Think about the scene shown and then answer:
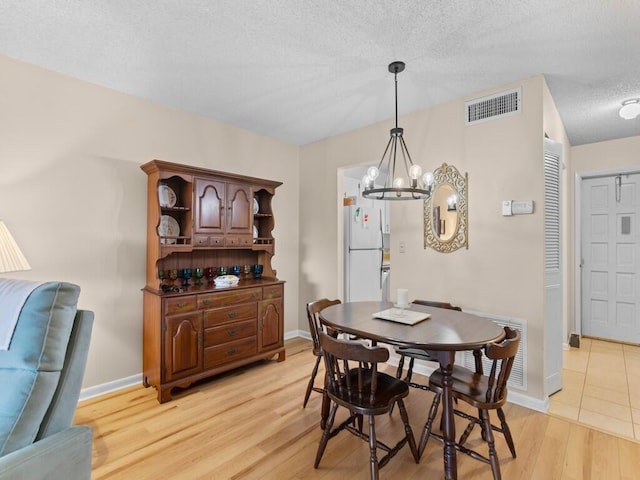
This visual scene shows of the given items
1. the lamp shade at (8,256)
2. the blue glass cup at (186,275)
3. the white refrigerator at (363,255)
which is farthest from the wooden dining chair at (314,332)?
the lamp shade at (8,256)

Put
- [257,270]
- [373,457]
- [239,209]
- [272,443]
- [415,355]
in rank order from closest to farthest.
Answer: [373,457]
[272,443]
[415,355]
[239,209]
[257,270]

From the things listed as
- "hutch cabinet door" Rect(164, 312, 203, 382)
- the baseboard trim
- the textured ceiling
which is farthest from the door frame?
the baseboard trim

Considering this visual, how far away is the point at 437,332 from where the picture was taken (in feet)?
6.46

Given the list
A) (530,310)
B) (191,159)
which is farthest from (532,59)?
(191,159)

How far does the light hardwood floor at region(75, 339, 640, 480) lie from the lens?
6.17ft

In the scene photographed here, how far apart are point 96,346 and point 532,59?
4130 millimetres

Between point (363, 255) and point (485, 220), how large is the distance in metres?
1.79

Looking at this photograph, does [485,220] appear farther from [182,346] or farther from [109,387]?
[109,387]

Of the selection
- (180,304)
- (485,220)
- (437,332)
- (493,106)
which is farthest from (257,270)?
(493,106)

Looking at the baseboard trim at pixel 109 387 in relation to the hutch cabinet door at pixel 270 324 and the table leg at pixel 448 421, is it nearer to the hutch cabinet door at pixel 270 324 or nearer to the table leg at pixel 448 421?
the hutch cabinet door at pixel 270 324

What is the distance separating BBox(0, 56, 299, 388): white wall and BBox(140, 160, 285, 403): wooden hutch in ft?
0.58

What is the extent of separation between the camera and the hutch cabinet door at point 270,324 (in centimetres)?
337

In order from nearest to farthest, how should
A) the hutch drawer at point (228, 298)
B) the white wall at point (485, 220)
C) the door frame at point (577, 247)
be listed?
the white wall at point (485, 220), the hutch drawer at point (228, 298), the door frame at point (577, 247)

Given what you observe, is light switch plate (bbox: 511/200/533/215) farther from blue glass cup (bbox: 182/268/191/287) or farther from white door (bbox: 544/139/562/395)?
blue glass cup (bbox: 182/268/191/287)
